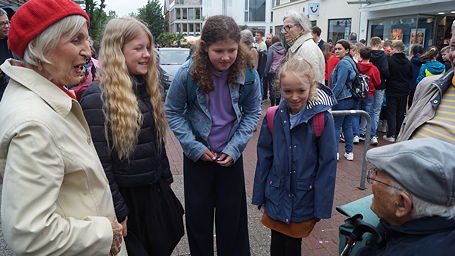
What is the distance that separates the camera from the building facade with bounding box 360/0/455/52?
48.8 ft

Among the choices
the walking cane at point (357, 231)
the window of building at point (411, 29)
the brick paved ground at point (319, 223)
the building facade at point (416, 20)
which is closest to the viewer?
the walking cane at point (357, 231)

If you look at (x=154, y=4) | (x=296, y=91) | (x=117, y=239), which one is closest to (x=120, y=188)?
(x=117, y=239)

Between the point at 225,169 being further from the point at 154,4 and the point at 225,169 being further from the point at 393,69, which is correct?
the point at 154,4

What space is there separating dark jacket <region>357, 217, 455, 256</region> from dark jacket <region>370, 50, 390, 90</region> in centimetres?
649

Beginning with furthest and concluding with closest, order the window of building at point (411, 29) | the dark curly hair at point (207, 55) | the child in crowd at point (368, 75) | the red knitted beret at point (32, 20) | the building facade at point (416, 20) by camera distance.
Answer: the window of building at point (411, 29) → the building facade at point (416, 20) → the child in crowd at point (368, 75) → the dark curly hair at point (207, 55) → the red knitted beret at point (32, 20)

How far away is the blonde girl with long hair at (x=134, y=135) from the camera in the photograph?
204cm

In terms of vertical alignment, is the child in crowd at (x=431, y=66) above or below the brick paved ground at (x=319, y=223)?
above

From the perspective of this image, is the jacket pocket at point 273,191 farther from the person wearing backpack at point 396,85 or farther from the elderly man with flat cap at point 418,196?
the person wearing backpack at point 396,85

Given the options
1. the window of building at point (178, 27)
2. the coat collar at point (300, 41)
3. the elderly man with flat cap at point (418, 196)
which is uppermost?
the window of building at point (178, 27)

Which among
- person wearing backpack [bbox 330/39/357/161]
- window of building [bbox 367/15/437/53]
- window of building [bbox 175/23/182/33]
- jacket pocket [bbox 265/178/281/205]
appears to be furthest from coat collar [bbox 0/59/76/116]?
window of building [bbox 175/23/182/33]

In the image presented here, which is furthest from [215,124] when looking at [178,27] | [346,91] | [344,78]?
[178,27]

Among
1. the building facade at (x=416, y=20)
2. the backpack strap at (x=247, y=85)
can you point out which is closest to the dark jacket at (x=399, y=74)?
the backpack strap at (x=247, y=85)

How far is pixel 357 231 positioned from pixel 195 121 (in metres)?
1.38

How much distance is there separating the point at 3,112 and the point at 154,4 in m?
83.1
